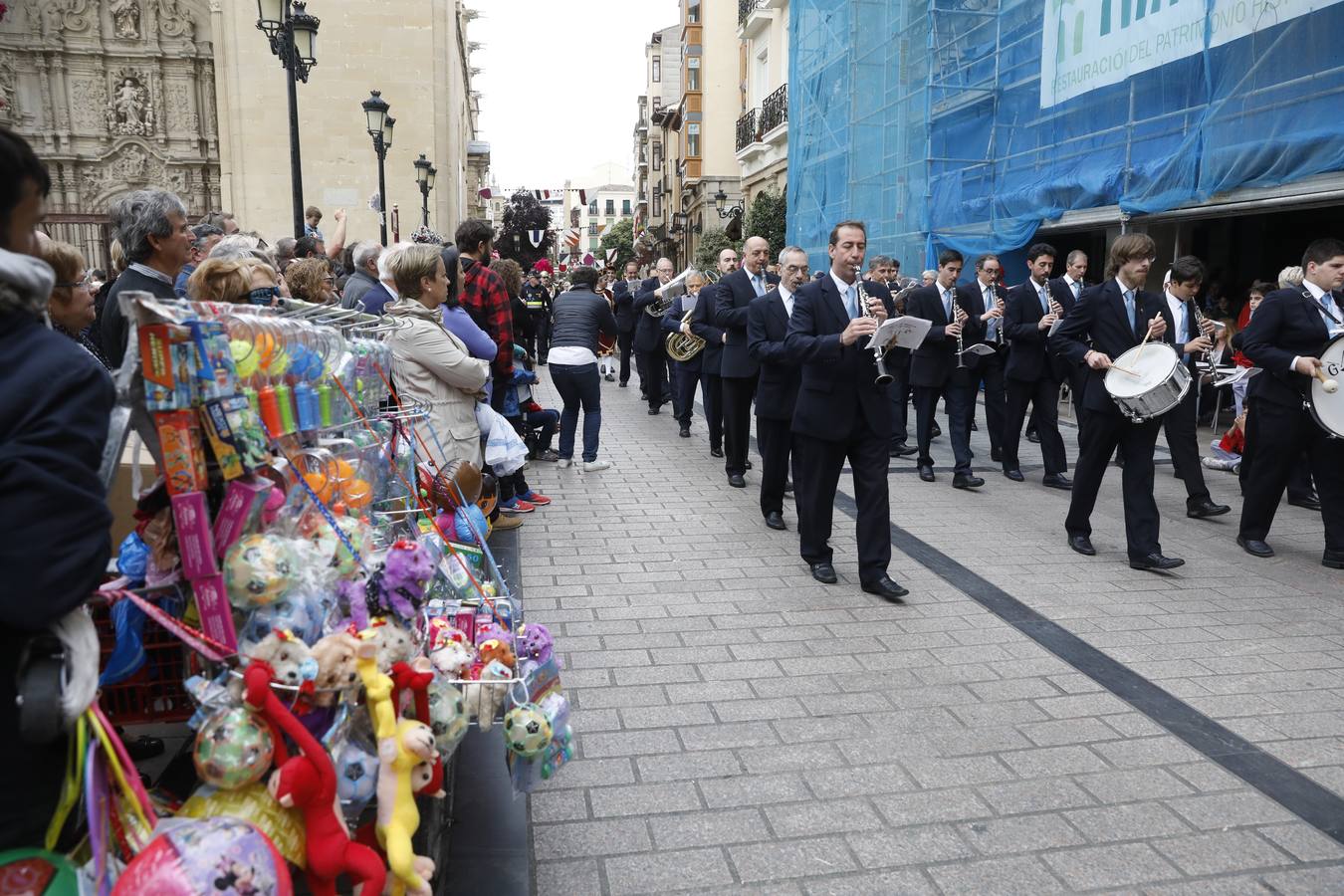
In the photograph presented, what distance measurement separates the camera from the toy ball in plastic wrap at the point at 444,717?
2494mm

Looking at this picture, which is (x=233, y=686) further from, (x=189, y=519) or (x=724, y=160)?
(x=724, y=160)

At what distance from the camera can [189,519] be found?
214cm

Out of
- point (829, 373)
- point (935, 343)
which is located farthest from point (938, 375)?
point (829, 373)

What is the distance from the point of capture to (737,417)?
8.61m

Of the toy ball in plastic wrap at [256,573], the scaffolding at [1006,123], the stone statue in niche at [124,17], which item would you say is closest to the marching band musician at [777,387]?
the toy ball in plastic wrap at [256,573]

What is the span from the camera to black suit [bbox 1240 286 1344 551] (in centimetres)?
603

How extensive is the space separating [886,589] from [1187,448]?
349 cm

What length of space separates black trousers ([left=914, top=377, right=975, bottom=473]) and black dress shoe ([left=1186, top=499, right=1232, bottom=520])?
1794 mm

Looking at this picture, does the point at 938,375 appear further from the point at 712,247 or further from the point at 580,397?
the point at 712,247

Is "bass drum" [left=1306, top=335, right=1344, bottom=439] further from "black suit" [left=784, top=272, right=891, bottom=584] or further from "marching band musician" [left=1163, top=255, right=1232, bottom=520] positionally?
"black suit" [left=784, top=272, right=891, bottom=584]

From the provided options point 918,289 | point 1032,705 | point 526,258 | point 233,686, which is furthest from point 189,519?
point 526,258

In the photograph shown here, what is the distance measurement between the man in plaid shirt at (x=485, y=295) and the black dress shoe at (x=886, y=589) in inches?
120

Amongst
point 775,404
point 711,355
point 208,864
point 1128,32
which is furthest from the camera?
point 1128,32

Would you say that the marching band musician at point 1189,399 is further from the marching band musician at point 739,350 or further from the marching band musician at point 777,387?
the marching band musician at point 739,350
